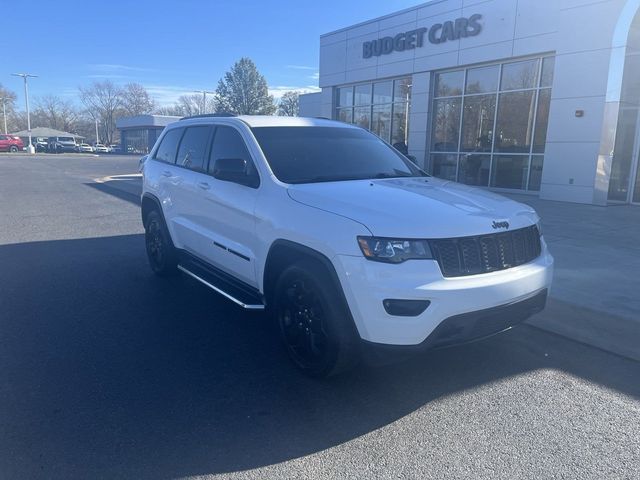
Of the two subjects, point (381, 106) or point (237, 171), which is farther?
point (381, 106)

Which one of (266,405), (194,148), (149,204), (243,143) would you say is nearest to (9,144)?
(149,204)

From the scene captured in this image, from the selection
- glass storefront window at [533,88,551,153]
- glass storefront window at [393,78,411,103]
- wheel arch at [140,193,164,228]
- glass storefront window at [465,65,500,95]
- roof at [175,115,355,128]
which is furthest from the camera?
glass storefront window at [393,78,411,103]

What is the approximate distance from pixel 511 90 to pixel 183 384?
14.1m

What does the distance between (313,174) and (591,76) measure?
11129mm

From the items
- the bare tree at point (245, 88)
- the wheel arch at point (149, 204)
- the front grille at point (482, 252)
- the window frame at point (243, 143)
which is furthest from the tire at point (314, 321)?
the bare tree at point (245, 88)

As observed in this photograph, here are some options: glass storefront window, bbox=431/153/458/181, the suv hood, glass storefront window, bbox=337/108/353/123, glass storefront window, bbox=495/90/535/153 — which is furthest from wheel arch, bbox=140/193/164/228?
glass storefront window, bbox=337/108/353/123

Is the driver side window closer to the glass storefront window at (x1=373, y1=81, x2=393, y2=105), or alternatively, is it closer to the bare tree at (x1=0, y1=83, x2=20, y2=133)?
the glass storefront window at (x1=373, y1=81, x2=393, y2=105)

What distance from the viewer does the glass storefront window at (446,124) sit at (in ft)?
55.3

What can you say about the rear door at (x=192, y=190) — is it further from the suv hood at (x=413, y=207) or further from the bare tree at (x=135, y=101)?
the bare tree at (x=135, y=101)

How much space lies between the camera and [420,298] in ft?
10.2

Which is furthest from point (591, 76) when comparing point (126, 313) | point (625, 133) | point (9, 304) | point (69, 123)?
point (69, 123)

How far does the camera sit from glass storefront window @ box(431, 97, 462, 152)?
1684 centimetres

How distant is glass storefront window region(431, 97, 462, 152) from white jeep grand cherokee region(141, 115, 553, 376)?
12465mm

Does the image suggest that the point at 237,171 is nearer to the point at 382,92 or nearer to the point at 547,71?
the point at 547,71
